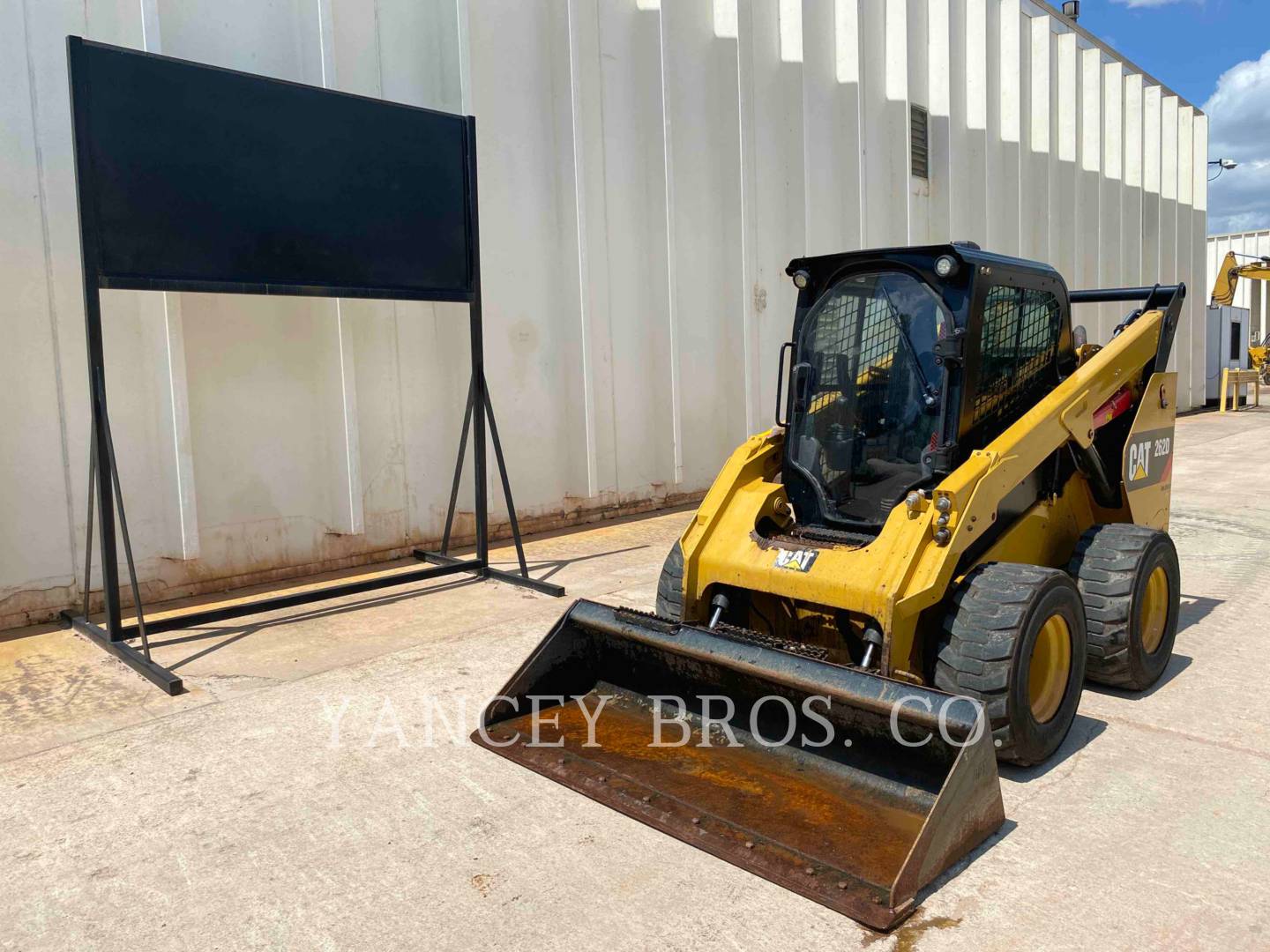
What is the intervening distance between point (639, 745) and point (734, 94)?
8.47 m

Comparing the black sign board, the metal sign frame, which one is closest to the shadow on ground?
the metal sign frame

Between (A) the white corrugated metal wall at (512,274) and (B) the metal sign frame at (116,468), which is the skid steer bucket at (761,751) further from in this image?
(A) the white corrugated metal wall at (512,274)

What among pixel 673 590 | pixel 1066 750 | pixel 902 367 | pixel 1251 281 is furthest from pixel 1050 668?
pixel 1251 281

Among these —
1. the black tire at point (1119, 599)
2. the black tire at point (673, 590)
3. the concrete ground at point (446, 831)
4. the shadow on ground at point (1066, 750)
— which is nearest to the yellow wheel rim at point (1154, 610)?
the black tire at point (1119, 599)

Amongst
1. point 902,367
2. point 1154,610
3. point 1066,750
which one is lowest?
point 1066,750

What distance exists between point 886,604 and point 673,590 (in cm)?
126

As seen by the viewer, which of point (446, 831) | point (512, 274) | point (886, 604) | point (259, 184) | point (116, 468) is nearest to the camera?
point (446, 831)

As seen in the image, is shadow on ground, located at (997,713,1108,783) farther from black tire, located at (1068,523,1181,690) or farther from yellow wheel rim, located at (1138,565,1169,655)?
yellow wheel rim, located at (1138,565,1169,655)

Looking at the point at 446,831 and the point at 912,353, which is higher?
the point at 912,353

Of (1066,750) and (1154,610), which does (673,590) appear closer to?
(1066,750)

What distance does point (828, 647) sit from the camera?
14.4ft

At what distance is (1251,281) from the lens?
35.5 metres

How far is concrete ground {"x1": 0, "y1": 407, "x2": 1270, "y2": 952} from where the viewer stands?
2941 millimetres

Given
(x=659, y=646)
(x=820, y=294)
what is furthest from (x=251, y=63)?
(x=659, y=646)
